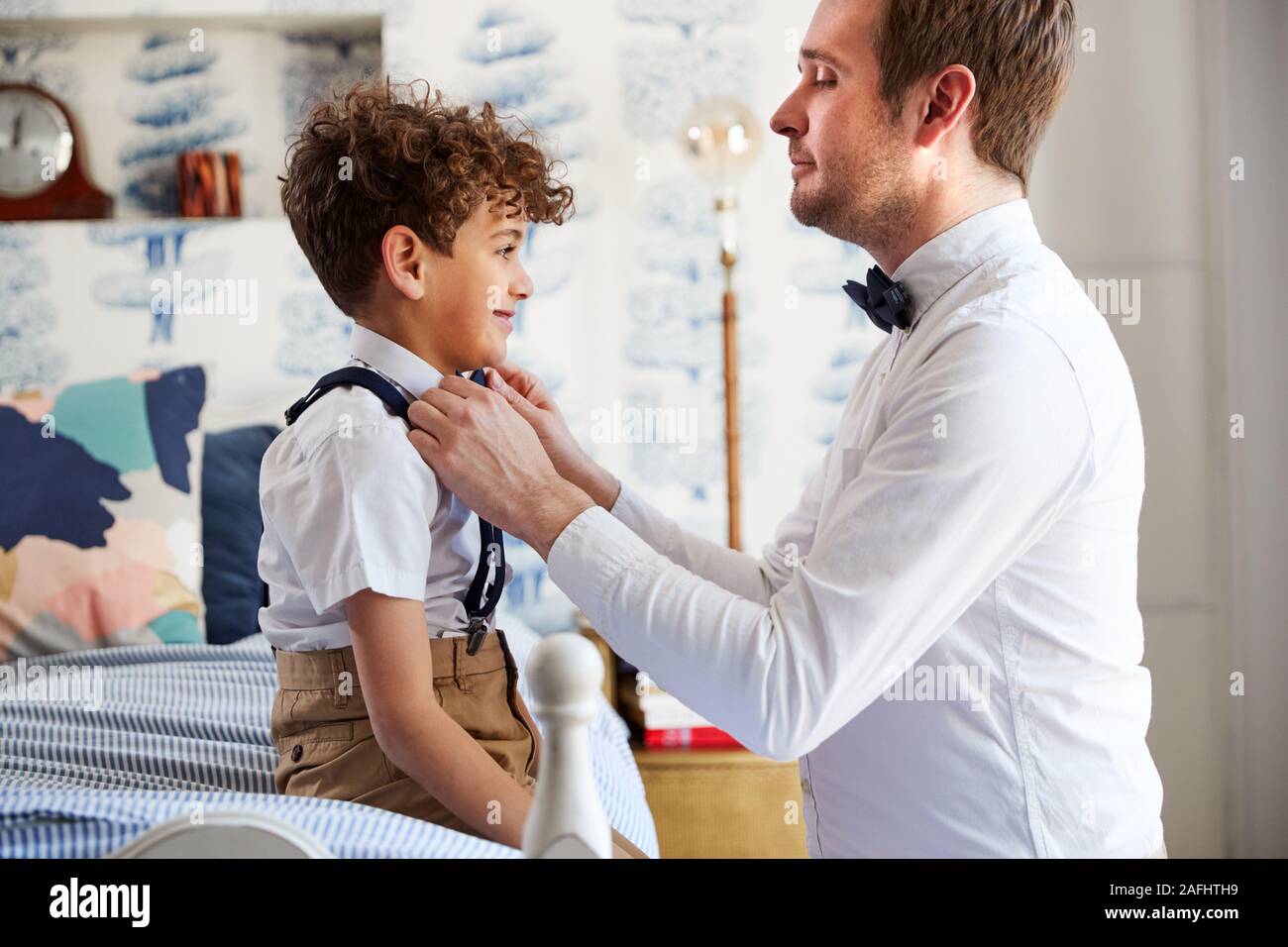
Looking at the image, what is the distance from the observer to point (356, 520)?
3.36 feet

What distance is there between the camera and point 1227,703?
2771 millimetres

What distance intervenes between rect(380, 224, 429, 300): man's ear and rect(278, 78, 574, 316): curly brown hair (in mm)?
12

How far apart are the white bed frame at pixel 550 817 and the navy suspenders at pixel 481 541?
451 mm

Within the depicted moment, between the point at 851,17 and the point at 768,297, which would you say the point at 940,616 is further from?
the point at 768,297

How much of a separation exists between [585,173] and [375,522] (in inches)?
77.3

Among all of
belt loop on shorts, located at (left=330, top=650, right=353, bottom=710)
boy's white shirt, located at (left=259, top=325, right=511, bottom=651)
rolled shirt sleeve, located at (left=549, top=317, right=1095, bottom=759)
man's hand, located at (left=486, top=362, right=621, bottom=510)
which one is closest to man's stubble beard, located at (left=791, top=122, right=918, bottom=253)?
rolled shirt sleeve, located at (left=549, top=317, right=1095, bottom=759)

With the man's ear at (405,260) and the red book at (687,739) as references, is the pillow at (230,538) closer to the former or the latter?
the red book at (687,739)

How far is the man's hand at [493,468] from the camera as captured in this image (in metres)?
1.07

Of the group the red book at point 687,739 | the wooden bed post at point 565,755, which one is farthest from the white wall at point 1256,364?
the wooden bed post at point 565,755

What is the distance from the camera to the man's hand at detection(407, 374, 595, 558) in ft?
3.51

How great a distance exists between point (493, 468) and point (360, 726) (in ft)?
0.91

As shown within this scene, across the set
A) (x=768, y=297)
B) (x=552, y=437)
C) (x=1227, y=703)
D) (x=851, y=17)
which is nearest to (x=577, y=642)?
(x=552, y=437)

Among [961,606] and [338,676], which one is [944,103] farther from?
[338,676]

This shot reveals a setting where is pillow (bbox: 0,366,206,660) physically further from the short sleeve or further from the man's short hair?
the man's short hair
